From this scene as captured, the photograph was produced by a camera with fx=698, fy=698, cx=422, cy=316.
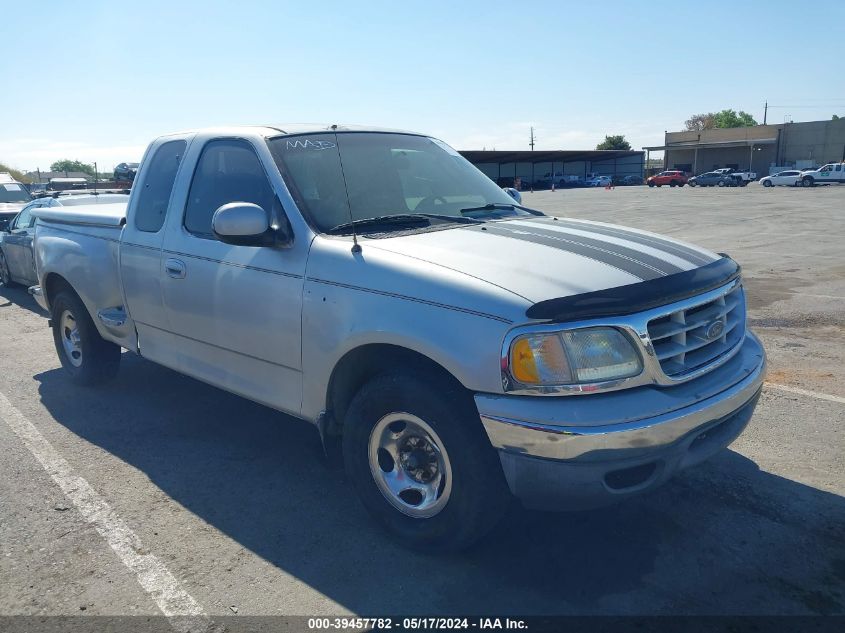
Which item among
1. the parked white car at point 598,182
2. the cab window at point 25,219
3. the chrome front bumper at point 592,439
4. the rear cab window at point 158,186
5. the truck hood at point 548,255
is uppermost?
the rear cab window at point 158,186

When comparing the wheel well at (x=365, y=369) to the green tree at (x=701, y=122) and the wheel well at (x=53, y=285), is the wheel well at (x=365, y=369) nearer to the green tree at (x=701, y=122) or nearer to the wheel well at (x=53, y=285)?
the wheel well at (x=53, y=285)

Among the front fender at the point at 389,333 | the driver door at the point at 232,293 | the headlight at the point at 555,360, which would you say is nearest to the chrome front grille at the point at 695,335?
the headlight at the point at 555,360

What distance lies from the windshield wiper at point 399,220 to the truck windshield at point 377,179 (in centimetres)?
4

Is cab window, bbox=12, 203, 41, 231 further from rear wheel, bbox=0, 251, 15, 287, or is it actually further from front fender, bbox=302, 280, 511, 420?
front fender, bbox=302, 280, 511, 420

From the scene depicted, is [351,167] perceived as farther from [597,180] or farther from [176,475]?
[597,180]

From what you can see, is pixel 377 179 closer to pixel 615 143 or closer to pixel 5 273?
pixel 5 273

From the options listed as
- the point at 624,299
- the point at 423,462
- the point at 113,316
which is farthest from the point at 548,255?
the point at 113,316

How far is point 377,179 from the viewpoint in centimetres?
407

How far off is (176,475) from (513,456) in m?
2.42

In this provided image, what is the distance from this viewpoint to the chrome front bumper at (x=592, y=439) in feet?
8.75

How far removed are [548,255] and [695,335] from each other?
0.74 meters

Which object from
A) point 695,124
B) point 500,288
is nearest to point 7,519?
point 500,288

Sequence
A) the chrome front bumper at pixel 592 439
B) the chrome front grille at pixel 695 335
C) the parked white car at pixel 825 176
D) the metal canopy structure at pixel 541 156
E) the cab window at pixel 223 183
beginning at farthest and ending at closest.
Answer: the metal canopy structure at pixel 541 156
the parked white car at pixel 825 176
the cab window at pixel 223 183
the chrome front grille at pixel 695 335
the chrome front bumper at pixel 592 439

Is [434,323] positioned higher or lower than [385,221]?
lower
